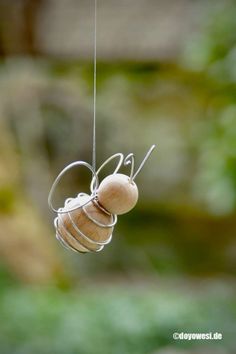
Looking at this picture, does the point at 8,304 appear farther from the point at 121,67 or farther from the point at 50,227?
the point at 121,67

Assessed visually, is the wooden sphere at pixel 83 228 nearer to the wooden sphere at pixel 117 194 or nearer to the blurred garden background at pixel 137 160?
the wooden sphere at pixel 117 194

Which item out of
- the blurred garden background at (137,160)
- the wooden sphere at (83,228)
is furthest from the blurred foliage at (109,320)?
the wooden sphere at (83,228)

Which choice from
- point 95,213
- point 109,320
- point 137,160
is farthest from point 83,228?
point 137,160

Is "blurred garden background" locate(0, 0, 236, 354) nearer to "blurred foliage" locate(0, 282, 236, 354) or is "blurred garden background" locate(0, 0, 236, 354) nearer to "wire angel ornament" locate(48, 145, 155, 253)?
"blurred foliage" locate(0, 282, 236, 354)

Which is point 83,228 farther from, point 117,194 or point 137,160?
point 137,160

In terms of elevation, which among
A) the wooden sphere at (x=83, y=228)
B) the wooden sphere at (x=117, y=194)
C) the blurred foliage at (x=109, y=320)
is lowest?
the blurred foliage at (x=109, y=320)

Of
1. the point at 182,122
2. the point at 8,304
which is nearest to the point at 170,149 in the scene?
the point at 182,122

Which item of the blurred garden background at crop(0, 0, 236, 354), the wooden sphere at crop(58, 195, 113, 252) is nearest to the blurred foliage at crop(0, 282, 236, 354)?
the blurred garden background at crop(0, 0, 236, 354)
